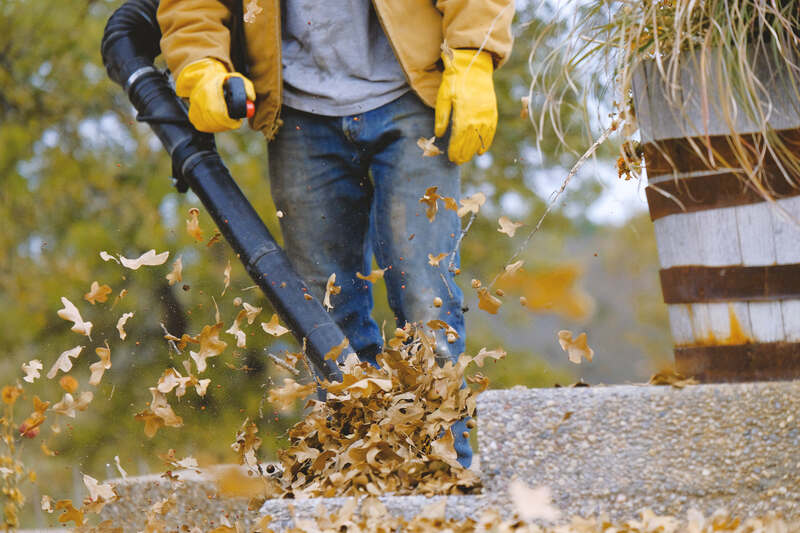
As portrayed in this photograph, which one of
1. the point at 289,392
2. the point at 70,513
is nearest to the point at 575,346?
the point at 289,392

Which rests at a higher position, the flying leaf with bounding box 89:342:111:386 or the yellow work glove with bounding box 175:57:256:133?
the yellow work glove with bounding box 175:57:256:133

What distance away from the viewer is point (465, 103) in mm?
1837

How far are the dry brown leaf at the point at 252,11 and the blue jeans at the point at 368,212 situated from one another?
0.25 metres

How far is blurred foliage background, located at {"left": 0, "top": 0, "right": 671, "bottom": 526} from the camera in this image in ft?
17.6

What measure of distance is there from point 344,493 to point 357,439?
0.19 meters

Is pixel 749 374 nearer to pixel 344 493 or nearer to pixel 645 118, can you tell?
pixel 645 118

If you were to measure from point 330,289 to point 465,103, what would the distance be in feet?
1.73

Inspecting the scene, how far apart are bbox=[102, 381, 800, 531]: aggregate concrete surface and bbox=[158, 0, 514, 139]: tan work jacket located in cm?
83

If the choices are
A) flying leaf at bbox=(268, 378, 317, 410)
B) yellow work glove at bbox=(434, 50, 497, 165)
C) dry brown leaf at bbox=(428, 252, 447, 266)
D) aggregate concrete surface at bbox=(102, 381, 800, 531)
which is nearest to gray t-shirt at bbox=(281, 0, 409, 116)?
yellow work glove at bbox=(434, 50, 497, 165)

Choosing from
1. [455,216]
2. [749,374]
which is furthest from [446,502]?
[455,216]

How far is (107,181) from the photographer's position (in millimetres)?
5734

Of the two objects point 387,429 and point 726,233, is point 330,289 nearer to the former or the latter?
point 387,429

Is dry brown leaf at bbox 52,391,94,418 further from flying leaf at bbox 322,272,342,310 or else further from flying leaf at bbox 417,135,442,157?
flying leaf at bbox 417,135,442,157

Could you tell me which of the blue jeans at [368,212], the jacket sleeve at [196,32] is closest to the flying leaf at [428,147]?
the blue jeans at [368,212]
